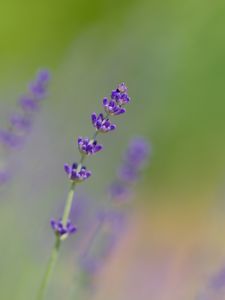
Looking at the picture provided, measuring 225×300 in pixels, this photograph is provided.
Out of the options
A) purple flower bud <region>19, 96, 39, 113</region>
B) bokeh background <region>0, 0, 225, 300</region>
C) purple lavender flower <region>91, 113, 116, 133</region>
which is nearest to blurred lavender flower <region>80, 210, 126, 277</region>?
bokeh background <region>0, 0, 225, 300</region>

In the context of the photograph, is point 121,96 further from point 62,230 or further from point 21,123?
point 21,123

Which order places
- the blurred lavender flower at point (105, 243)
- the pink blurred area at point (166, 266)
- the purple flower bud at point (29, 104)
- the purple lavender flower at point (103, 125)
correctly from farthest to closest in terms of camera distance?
1. the pink blurred area at point (166, 266)
2. the blurred lavender flower at point (105, 243)
3. the purple flower bud at point (29, 104)
4. the purple lavender flower at point (103, 125)

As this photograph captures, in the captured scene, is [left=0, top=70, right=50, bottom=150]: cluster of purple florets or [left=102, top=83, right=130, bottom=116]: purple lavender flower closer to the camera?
[left=102, top=83, right=130, bottom=116]: purple lavender flower

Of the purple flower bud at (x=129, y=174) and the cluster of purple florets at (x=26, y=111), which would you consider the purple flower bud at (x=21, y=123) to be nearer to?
the cluster of purple florets at (x=26, y=111)

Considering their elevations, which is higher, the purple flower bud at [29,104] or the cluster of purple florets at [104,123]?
the purple flower bud at [29,104]

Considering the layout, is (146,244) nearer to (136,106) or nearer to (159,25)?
(136,106)

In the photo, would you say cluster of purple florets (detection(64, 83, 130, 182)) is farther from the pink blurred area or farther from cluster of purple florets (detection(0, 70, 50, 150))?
the pink blurred area

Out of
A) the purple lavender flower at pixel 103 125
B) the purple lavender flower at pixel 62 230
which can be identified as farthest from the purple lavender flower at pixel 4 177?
the purple lavender flower at pixel 103 125

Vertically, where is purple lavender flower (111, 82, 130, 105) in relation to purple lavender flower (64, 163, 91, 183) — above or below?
above

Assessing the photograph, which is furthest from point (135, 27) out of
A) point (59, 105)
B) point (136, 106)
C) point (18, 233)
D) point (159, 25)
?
point (18, 233)
